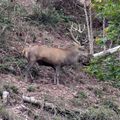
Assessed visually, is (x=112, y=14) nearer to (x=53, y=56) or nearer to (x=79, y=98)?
(x=53, y=56)

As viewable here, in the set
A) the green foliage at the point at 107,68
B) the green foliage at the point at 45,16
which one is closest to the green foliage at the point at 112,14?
the green foliage at the point at 107,68

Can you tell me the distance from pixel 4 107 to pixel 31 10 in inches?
361

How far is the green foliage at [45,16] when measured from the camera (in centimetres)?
1931

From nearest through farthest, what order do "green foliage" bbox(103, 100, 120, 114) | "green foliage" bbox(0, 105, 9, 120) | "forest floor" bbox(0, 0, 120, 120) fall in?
"green foliage" bbox(0, 105, 9, 120) → "forest floor" bbox(0, 0, 120, 120) → "green foliage" bbox(103, 100, 120, 114)

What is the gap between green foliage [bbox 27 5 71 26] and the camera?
19.3 meters

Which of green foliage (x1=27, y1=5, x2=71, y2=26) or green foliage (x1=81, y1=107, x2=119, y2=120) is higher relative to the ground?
green foliage (x1=27, y1=5, x2=71, y2=26)

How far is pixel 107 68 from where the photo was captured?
13133 mm

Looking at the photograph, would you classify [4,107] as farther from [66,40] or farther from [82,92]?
[66,40]

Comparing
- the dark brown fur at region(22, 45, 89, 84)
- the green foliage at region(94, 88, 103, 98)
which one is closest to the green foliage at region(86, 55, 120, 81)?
the dark brown fur at region(22, 45, 89, 84)

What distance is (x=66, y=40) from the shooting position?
64.7ft

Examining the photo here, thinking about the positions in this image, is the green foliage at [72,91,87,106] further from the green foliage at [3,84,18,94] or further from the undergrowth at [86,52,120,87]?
the green foliage at [3,84,18,94]

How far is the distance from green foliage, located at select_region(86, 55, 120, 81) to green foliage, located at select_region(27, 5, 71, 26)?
6153 millimetres

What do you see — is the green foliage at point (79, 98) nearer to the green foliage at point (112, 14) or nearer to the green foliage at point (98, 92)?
the green foliage at point (98, 92)

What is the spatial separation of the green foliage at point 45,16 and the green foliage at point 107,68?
6.15m
